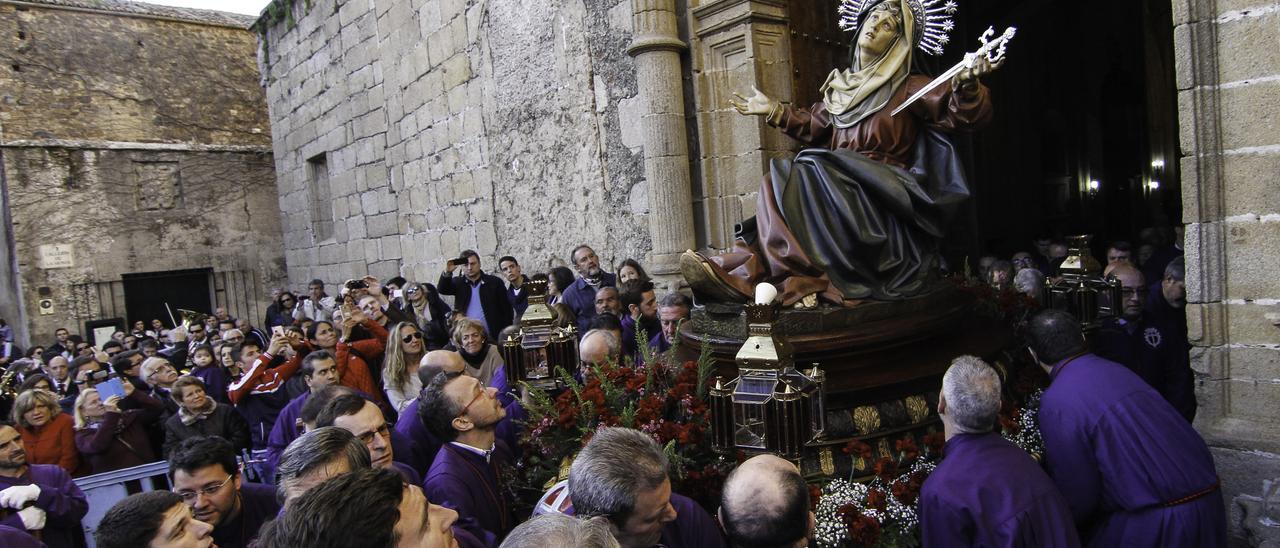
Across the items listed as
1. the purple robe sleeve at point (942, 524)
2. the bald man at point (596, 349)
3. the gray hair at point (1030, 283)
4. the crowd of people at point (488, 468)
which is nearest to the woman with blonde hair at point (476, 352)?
the crowd of people at point (488, 468)

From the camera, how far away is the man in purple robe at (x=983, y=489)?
86.1 inches

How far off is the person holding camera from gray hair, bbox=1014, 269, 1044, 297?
395 cm

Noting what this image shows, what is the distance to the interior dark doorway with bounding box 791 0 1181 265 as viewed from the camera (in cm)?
887

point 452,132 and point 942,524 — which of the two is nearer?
point 942,524

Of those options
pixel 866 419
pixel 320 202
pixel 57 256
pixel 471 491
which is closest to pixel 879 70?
pixel 866 419

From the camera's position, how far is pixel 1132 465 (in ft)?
8.37

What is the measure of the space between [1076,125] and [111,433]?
11.9 meters

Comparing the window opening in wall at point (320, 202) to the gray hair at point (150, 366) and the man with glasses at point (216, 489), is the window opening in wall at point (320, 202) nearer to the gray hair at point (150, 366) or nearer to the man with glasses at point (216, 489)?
the gray hair at point (150, 366)

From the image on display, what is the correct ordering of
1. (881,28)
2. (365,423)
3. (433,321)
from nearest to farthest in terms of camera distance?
1. (365,423)
2. (881,28)
3. (433,321)

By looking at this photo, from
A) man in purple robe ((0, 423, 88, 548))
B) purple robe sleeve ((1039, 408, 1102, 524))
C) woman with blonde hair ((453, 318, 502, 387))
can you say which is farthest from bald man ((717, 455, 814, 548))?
woman with blonde hair ((453, 318, 502, 387))

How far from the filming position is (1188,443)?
8.45 ft

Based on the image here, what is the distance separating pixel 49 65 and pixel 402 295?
12.3m

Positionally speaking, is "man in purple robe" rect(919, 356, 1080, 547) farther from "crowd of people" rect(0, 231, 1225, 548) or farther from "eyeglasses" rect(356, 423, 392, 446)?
"eyeglasses" rect(356, 423, 392, 446)

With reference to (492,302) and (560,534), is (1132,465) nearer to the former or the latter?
(560,534)
